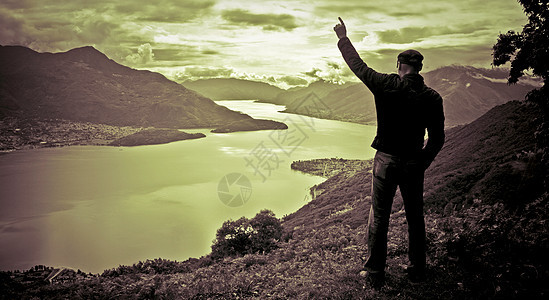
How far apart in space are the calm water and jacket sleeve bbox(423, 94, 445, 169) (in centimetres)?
5454

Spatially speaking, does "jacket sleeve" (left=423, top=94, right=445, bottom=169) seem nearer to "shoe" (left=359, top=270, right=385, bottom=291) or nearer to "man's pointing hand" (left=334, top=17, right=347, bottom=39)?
"man's pointing hand" (left=334, top=17, right=347, bottom=39)

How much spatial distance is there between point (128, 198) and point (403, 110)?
336 ft

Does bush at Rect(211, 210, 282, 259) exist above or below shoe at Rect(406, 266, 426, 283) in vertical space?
below

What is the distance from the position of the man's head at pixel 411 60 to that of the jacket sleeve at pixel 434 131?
0.51 m

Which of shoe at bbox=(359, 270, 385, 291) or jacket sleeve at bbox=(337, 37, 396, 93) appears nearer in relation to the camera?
jacket sleeve at bbox=(337, 37, 396, 93)

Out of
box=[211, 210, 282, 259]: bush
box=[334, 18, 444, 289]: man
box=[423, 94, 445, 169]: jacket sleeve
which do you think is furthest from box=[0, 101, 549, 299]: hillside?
box=[211, 210, 282, 259]: bush

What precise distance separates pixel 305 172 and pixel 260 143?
69815 millimetres

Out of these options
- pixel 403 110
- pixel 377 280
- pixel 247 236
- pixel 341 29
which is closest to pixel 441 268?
pixel 377 280

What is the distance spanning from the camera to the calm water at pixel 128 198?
61000 millimetres

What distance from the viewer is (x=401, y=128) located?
15.3ft

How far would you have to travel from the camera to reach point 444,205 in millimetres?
14938

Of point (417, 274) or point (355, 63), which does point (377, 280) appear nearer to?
point (417, 274)

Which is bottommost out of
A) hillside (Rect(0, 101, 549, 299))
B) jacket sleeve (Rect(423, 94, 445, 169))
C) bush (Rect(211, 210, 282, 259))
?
bush (Rect(211, 210, 282, 259))

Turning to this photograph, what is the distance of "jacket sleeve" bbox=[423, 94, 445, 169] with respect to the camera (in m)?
4.60
